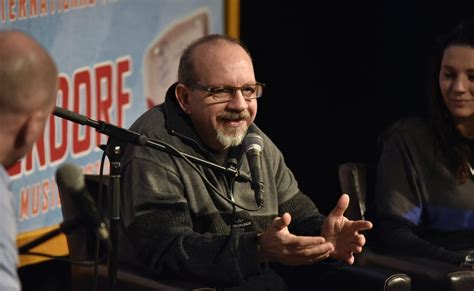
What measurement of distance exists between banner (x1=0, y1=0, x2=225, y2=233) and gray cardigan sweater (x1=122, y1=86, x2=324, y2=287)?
1039mm

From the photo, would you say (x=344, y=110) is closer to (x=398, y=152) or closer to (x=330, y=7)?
(x=330, y=7)

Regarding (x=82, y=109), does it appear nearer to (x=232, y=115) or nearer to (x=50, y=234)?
(x=232, y=115)

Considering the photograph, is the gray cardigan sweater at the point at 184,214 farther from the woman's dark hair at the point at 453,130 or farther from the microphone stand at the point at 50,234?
the microphone stand at the point at 50,234

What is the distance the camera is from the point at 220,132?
12.3 feet

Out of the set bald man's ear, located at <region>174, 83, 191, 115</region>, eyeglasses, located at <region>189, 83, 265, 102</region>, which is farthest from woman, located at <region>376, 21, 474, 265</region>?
bald man's ear, located at <region>174, 83, 191, 115</region>

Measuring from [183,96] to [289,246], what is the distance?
0.77 meters

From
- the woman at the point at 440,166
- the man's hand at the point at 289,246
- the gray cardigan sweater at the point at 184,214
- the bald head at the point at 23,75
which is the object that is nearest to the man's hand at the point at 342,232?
the man's hand at the point at 289,246

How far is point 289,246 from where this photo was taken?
11.0 ft

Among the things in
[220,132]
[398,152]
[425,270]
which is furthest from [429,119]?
[220,132]

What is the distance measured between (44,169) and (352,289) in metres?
1.58

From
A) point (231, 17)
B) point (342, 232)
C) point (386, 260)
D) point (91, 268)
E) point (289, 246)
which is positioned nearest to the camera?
point (289, 246)

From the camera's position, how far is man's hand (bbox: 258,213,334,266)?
3334mm

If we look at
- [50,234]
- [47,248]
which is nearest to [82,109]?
[47,248]

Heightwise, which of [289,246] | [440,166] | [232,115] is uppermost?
[232,115]
